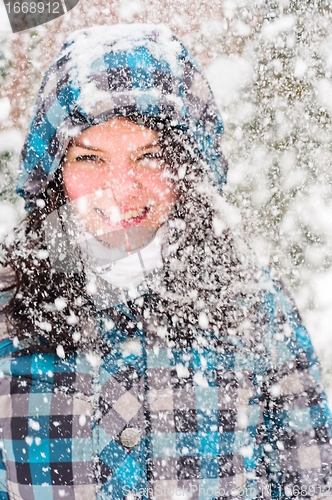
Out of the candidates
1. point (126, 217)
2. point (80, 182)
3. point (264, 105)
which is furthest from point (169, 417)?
point (264, 105)

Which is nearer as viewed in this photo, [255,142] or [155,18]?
[155,18]

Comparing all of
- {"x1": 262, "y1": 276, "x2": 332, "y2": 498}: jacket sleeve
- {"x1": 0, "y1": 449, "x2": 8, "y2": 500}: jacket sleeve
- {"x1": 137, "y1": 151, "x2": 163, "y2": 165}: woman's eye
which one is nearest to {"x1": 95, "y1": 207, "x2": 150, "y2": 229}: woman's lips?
{"x1": 137, "y1": 151, "x2": 163, "y2": 165}: woman's eye

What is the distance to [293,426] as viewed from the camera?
3.66 feet

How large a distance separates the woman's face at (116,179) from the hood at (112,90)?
0.11 ft

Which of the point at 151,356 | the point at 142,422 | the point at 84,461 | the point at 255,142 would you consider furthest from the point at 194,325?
the point at 255,142

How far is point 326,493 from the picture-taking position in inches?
44.7

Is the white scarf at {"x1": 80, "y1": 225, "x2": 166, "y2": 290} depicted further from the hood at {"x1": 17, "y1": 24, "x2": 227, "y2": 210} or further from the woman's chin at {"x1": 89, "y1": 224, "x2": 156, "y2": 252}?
the hood at {"x1": 17, "y1": 24, "x2": 227, "y2": 210}

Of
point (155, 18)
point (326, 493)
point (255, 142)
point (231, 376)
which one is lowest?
point (326, 493)

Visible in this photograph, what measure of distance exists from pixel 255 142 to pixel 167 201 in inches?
→ 61.4

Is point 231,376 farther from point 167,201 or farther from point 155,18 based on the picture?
point 155,18

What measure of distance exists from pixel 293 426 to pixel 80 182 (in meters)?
0.86

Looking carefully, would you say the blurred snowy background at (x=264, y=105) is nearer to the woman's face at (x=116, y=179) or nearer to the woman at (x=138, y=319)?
the woman at (x=138, y=319)

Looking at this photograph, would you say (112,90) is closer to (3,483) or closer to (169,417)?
(169,417)

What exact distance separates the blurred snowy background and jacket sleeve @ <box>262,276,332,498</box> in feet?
4.37
